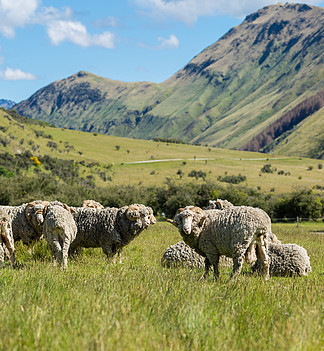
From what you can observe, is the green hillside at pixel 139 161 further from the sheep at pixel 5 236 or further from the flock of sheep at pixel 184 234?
the sheep at pixel 5 236

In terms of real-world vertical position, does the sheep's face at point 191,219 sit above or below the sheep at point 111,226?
above

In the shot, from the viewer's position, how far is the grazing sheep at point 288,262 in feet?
36.1

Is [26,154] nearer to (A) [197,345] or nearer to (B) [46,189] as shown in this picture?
(B) [46,189]

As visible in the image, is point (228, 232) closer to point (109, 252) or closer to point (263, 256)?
point (263, 256)

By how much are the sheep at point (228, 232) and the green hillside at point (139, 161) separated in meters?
67.2

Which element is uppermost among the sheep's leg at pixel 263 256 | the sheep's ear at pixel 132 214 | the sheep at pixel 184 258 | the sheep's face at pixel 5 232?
the sheep's ear at pixel 132 214

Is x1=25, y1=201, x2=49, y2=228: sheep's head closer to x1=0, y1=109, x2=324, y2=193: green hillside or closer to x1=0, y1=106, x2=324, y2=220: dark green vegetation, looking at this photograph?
x1=0, y1=106, x2=324, y2=220: dark green vegetation

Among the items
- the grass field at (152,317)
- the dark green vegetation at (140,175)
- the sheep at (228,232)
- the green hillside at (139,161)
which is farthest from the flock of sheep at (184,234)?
the green hillside at (139,161)

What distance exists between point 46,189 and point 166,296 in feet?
136

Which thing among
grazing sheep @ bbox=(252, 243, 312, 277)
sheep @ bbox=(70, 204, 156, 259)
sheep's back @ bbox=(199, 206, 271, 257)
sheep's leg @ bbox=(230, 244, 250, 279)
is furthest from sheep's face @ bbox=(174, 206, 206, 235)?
grazing sheep @ bbox=(252, 243, 312, 277)

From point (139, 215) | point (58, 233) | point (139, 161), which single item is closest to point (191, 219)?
point (139, 215)

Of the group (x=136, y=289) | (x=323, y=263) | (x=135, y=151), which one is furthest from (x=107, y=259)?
(x=135, y=151)

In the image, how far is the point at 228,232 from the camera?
30.8 feet

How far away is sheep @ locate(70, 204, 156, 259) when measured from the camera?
38.5 ft
